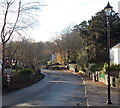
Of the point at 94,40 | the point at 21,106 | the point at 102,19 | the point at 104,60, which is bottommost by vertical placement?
the point at 21,106

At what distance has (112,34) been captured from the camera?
182 feet

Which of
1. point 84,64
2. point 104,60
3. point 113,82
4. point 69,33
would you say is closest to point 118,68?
point 113,82

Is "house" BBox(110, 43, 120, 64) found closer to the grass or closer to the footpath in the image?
the grass

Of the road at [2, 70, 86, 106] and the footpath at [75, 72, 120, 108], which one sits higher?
the footpath at [75, 72, 120, 108]

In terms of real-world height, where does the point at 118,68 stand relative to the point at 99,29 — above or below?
below

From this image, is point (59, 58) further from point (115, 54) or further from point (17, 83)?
point (17, 83)

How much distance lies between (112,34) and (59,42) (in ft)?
133

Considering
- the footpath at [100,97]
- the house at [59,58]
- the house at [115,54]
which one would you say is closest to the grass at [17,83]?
the footpath at [100,97]

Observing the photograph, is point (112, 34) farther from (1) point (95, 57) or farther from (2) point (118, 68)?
(2) point (118, 68)

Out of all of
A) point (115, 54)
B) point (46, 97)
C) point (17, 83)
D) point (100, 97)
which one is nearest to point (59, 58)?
point (115, 54)

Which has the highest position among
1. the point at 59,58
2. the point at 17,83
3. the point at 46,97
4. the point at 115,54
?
the point at 59,58

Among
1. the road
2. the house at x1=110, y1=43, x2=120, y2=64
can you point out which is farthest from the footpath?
the house at x1=110, y1=43, x2=120, y2=64

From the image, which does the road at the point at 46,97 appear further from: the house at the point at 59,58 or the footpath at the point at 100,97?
the house at the point at 59,58

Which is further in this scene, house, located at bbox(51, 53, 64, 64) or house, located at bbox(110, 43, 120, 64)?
house, located at bbox(51, 53, 64, 64)
